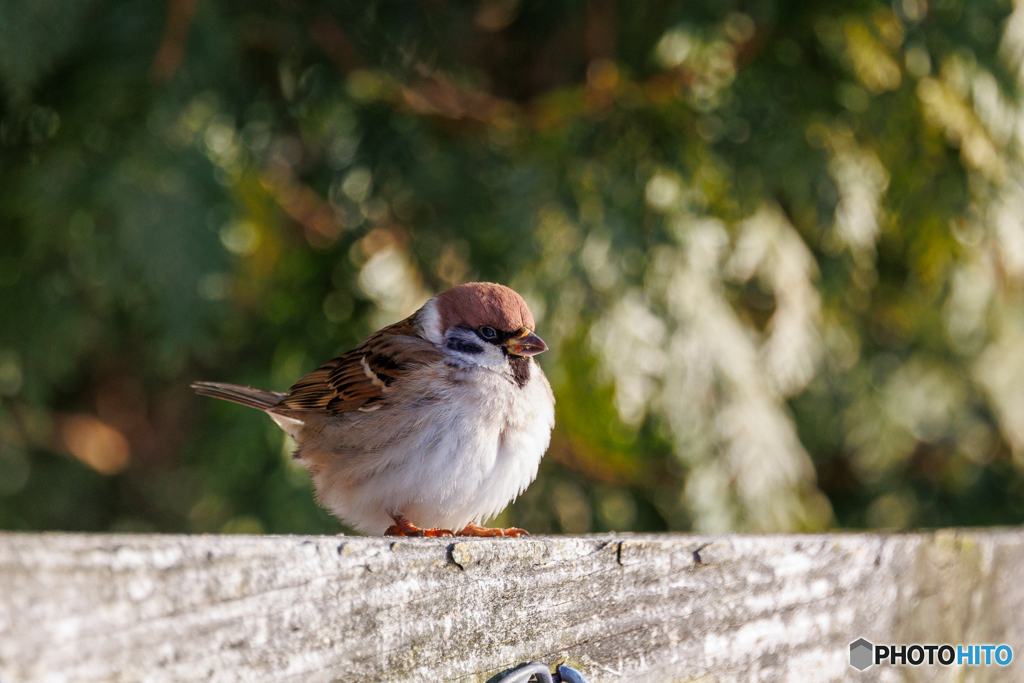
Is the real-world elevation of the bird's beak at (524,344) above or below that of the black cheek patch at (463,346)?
above

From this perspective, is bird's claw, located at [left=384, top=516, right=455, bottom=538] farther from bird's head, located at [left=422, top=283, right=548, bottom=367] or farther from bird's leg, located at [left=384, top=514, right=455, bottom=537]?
bird's head, located at [left=422, top=283, right=548, bottom=367]

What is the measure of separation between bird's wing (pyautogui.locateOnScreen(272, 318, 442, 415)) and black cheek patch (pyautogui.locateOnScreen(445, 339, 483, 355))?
3 cm

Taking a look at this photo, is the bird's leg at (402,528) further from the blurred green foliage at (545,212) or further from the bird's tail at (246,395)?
the blurred green foliage at (545,212)

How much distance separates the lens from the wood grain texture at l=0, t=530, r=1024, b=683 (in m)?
0.58

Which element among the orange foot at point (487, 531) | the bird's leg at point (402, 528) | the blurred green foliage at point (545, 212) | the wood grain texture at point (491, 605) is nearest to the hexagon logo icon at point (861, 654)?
the wood grain texture at point (491, 605)

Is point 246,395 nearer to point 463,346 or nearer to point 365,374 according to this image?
point 365,374

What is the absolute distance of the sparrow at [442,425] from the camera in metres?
1.53

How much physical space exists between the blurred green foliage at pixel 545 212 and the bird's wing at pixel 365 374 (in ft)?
1.83

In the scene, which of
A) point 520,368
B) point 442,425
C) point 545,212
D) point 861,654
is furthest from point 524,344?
point 545,212

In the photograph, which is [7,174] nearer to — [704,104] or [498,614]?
[704,104]

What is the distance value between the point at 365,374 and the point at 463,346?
0.25m

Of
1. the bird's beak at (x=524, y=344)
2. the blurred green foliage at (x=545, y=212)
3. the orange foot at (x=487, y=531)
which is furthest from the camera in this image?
the blurred green foliage at (x=545, y=212)

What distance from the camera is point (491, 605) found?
910mm

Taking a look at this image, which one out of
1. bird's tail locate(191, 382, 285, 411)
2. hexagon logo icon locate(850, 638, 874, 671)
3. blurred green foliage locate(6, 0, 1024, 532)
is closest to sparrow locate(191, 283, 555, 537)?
bird's tail locate(191, 382, 285, 411)
